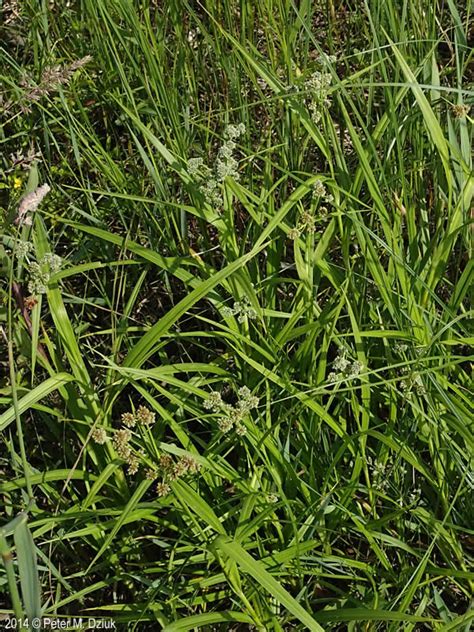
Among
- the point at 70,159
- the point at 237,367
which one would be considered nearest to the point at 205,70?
the point at 70,159

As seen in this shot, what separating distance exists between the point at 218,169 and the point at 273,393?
54 cm

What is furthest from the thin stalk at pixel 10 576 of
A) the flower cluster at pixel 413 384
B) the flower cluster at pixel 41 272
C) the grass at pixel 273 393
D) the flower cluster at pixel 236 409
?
the flower cluster at pixel 413 384

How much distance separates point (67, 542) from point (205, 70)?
143 centimetres

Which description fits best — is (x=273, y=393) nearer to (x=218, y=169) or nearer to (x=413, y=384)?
(x=413, y=384)

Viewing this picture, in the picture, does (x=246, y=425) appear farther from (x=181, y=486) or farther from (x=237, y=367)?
(x=237, y=367)

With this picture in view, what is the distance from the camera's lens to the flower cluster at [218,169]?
5.12 feet

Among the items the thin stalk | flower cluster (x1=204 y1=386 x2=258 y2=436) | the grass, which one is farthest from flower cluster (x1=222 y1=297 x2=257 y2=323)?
the thin stalk

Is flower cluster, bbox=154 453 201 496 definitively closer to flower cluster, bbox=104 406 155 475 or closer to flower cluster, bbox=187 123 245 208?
flower cluster, bbox=104 406 155 475

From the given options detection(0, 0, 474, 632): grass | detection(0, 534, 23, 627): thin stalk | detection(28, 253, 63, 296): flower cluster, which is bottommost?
detection(0, 0, 474, 632): grass

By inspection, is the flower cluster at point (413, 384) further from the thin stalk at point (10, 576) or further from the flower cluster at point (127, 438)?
the thin stalk at point (10, 576)

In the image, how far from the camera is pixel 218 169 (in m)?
1.57

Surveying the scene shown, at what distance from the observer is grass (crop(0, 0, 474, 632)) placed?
4.95 ft

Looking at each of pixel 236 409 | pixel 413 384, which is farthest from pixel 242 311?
pixel 413 384

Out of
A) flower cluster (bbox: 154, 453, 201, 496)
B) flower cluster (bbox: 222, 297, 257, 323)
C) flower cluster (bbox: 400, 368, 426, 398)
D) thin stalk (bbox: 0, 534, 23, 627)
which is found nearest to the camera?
thin stalk (bbox: 0, 534, 23, 627)
